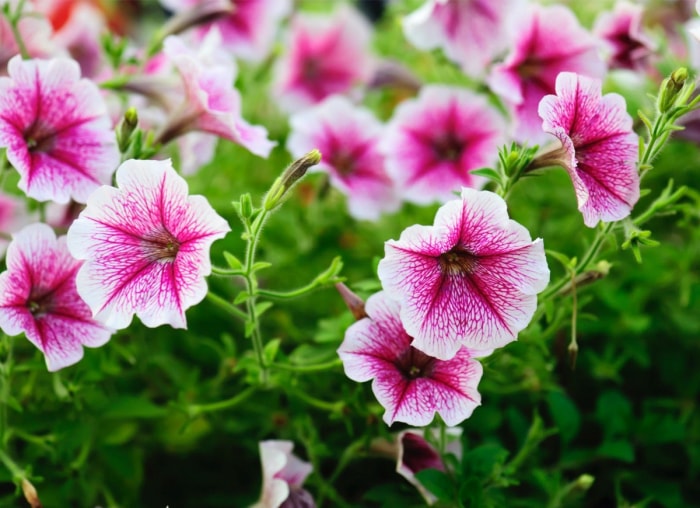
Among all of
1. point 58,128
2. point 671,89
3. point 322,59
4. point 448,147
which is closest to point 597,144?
point 671,89

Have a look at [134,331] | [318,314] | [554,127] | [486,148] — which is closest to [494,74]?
[486,148]

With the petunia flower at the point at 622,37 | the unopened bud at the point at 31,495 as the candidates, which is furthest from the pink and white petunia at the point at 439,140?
the unopened bud at the point at 31,495

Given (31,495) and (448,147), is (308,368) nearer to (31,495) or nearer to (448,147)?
(31,495)

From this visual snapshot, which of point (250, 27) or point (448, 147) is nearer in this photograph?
point (448, 147)

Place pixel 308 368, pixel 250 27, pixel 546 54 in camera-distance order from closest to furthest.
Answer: pixel 308 368 → pixel 546 54 → pixel 250 27

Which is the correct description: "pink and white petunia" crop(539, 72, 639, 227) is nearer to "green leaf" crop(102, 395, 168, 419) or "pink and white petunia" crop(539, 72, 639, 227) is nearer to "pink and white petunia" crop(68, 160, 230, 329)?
"pink and white petunia" crop(68, 160, 230, 329)

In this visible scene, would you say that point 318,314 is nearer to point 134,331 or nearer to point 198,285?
point 134,331

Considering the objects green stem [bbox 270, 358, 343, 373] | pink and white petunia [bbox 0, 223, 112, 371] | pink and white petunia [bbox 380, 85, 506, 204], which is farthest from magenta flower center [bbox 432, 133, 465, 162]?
pink and white petunia [bbox 0, 223, 112, 371]
